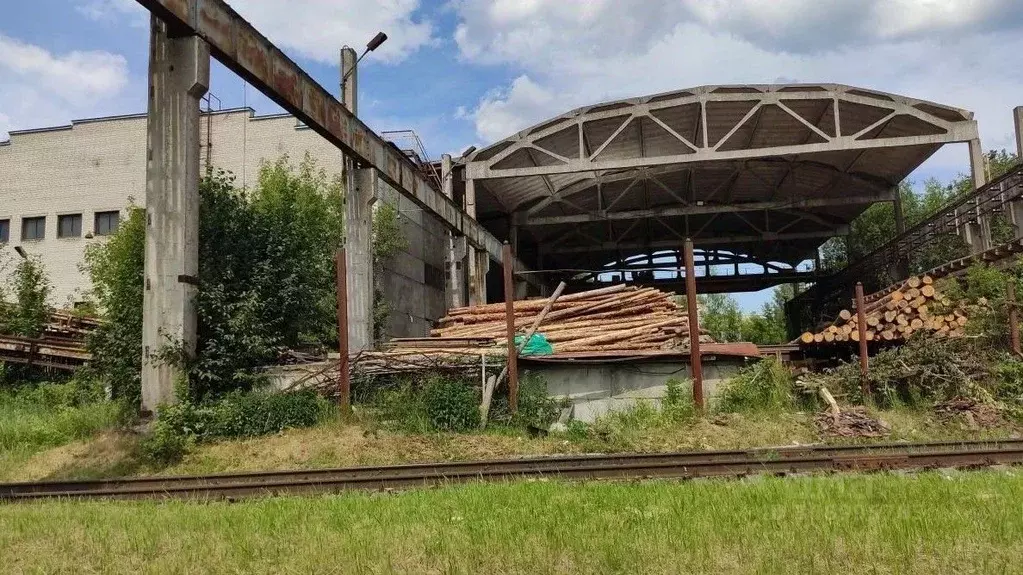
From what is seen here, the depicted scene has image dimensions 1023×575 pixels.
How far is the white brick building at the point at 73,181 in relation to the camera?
28.7 metres

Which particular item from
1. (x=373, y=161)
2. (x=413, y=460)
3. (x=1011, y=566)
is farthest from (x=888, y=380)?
(x=373, y=161)

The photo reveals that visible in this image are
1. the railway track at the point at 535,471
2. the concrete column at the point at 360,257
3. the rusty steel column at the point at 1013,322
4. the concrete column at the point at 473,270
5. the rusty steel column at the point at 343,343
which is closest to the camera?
the railway track at the point at 535,471

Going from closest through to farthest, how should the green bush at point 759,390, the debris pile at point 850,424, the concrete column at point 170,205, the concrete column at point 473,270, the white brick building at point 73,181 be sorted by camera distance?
the concrete column at point 170,205 → the debris pile at point 850,424 → the green bush at point 759,390 → the concrete column at point 473,270 → the white brick building at point 73,181

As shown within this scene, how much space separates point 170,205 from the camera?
11.2 metres

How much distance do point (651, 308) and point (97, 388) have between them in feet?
37.2

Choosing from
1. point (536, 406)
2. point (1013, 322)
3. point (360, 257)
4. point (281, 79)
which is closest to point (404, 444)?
point (536, 406)

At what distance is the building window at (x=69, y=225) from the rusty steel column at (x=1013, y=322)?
30944 millimetres

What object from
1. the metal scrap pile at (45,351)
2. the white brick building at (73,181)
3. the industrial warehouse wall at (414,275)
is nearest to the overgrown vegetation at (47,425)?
the metal scrap pile at (45,351)

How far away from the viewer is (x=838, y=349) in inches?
688

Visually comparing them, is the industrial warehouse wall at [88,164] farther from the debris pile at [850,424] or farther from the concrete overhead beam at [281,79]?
the debris pile at [850,424]

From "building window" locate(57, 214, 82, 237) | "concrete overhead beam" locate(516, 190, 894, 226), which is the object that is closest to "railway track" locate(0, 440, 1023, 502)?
"concrete overhead beam" locate(516, 190, 894, 226)

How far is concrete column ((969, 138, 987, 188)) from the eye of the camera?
20.8m

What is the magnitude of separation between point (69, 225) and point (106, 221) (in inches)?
63.8

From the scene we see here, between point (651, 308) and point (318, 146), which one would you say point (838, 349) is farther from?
point (318, 146)
